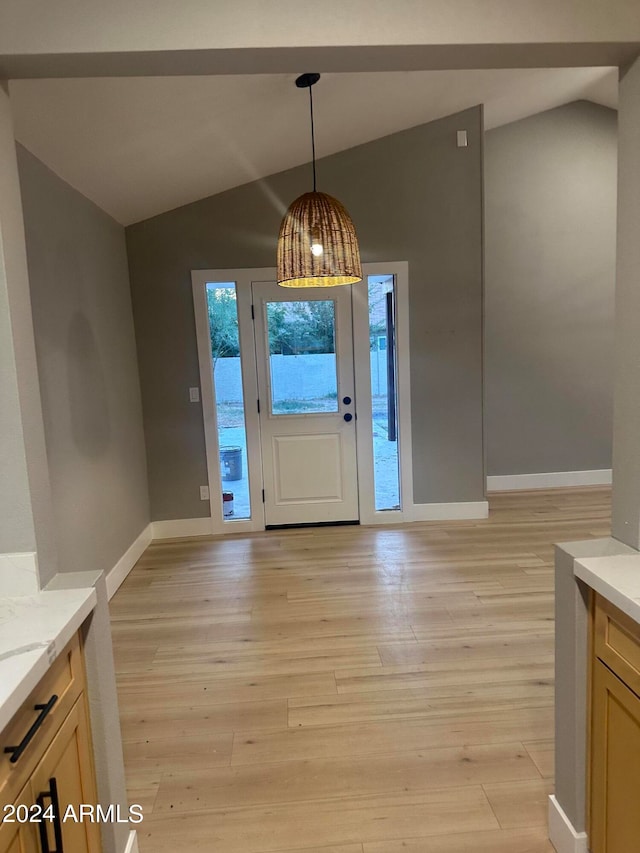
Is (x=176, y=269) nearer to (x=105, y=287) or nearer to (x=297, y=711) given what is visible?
(x=105, y=287)

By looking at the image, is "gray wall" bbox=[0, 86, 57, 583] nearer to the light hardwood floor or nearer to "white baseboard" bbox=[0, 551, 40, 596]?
"white baseboard" bbox=[0, 551, 40, 596]

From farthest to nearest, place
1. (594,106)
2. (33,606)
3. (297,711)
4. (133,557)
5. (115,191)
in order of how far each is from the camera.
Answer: (594,106)
(133,557)
(115,191)
(297,711)
(33,606)

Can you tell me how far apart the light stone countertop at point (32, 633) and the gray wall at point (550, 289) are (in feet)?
14.7

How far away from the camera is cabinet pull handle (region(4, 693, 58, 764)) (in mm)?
943

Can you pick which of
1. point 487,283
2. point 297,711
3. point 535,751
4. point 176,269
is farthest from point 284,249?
point 487,283

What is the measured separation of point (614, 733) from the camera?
125 centimetres

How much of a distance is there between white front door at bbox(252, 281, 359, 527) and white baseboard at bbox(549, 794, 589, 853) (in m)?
2.90

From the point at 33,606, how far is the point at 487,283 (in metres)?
4.74

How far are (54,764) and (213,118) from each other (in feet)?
9.41

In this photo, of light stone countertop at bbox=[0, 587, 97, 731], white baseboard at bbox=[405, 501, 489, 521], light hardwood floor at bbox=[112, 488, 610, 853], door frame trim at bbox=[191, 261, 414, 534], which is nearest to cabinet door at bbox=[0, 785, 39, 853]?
light stone countertop at bbox=[0, 587, 97, 731]

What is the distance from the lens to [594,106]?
4914 millimetres

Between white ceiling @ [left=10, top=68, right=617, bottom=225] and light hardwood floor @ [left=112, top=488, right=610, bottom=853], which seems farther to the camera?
white ceiling @ [left=10, top=68, right=617, bottom=225]

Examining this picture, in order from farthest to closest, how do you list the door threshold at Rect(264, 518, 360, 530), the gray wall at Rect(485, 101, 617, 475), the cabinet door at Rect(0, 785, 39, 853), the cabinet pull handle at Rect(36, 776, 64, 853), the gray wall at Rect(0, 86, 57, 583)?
the gray wall at Rect(485, 101, 617, 475) < the door threshold at Rect(264, 518, 360, 530) < the gray wall at Rect(0, 86, 57, 583) < the cabinet pull handle at Rect(36, 776, 64, 853) < the cabinet door at Rect(0, 785, 39, 853)

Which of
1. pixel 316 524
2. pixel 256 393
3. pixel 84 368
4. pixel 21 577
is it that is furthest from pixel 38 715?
pixel 316 524
